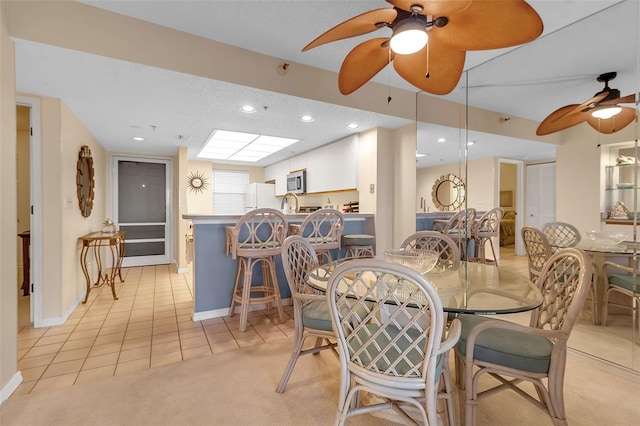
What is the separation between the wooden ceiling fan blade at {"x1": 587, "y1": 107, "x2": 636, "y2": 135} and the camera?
1.97m

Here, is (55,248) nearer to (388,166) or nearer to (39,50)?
(39,50)

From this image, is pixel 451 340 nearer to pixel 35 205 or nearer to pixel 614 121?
pixel 614 121

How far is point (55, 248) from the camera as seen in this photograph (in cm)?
280

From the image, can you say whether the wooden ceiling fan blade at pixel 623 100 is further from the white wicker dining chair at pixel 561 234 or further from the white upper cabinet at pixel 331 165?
the white upper cabinet at pixel 331 165

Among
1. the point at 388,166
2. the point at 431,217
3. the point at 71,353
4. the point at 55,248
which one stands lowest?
the point at 71,353

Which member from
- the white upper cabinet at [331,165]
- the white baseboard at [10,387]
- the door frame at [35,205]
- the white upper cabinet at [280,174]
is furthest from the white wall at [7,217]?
the white upper cabinet at [280,174]

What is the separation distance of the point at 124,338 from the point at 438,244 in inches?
110

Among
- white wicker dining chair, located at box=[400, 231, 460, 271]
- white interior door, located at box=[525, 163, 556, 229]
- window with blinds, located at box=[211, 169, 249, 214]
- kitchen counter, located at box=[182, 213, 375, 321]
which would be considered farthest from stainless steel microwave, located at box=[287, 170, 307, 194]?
white interior door, located at box=[525, 163, 556, 229]

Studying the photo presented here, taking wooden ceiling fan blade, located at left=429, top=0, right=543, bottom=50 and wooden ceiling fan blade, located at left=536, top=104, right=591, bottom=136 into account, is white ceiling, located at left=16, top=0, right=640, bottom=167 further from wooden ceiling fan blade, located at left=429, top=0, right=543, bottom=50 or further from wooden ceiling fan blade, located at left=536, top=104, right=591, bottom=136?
wooden ceiling fan blade, located at left=429, top=0, right=543, bottom=50

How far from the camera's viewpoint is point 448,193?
3.43 metres

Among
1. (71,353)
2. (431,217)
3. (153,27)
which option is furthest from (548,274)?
(71,353)

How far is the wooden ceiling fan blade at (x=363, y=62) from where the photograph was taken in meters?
1.55

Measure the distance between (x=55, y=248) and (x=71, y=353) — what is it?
112 centimetres

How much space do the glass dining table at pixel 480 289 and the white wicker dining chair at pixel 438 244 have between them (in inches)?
5.5
